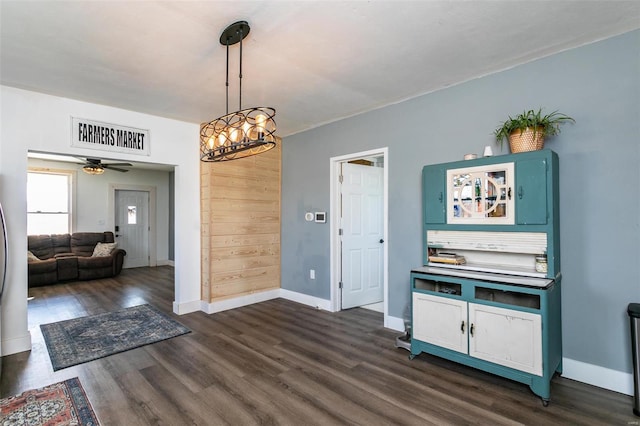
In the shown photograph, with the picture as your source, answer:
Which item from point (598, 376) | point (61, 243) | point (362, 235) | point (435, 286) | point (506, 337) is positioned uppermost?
point (362, 235)

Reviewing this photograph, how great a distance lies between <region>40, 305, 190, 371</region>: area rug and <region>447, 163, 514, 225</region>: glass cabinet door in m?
3.27

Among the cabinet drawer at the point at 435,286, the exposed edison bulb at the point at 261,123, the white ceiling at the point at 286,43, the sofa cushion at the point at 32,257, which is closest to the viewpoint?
the white ceiling at the point at 286,43

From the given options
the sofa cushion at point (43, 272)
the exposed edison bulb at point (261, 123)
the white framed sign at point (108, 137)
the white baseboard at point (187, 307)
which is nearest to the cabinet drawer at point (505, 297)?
the exposed edison bulb at point (261, 123)

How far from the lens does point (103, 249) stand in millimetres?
6785

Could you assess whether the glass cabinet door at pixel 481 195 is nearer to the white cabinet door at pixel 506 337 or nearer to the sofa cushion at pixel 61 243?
the white cabinet door at pixel 506 337

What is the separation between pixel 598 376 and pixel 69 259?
323 inches

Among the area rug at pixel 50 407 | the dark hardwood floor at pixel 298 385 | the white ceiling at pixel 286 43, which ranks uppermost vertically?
the white ceiling at pixel 286 43

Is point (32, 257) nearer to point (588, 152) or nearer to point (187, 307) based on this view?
point (187, 307)

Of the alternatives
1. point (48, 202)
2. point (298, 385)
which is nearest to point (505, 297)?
point (298, 385)

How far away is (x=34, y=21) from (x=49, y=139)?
1.63 meters

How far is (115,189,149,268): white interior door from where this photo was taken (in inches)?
311

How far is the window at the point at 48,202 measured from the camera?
6.73 m

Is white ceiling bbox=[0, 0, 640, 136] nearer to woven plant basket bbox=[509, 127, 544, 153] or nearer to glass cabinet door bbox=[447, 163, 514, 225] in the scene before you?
woven plant basket bbox=[509, 127, 544, 153]

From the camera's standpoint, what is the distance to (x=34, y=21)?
2.11m
